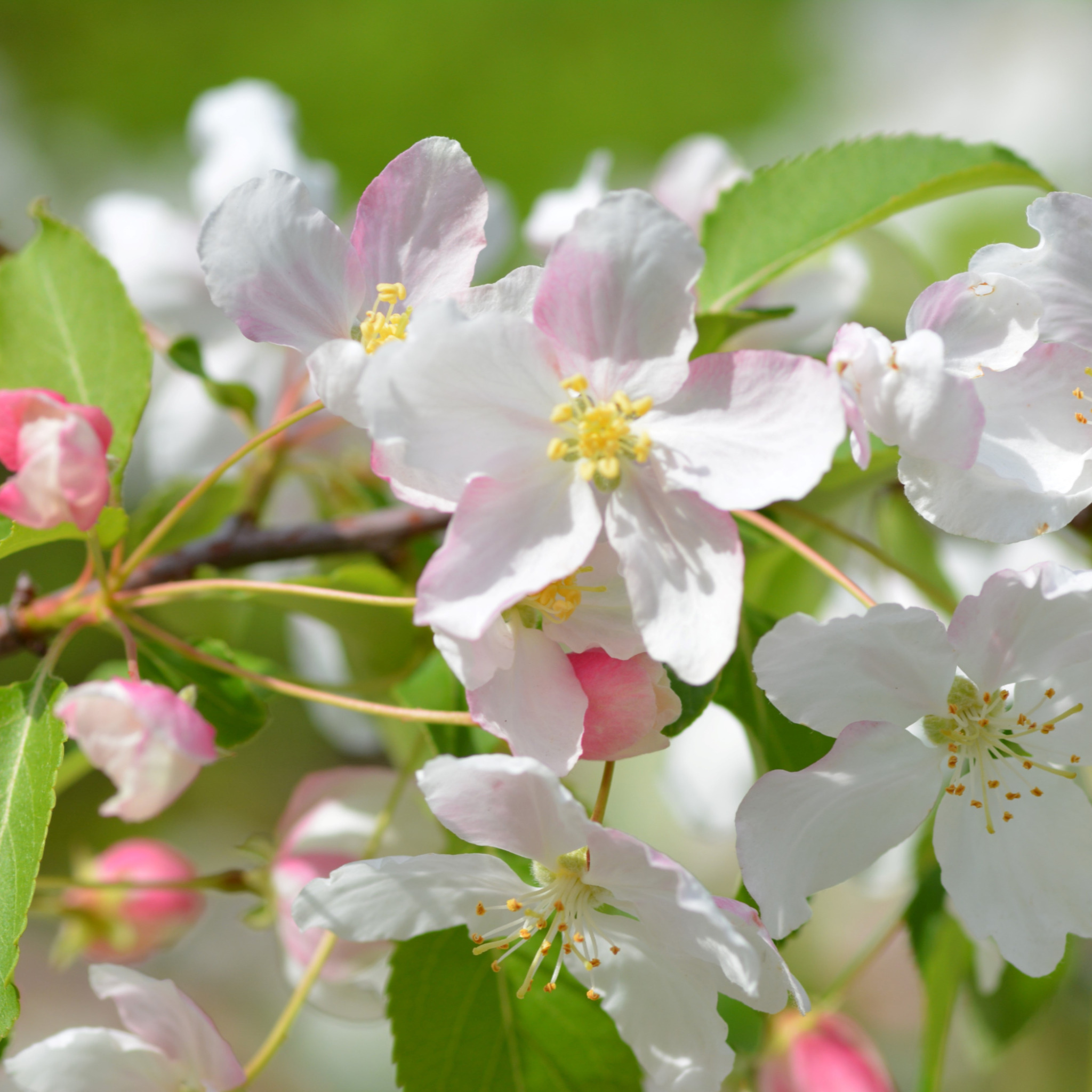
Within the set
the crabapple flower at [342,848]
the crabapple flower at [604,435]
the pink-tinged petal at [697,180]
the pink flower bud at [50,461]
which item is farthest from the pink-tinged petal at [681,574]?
the pink-tinged petal at [697,180]

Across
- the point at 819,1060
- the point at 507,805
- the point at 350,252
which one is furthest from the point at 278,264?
the point at 819,1060

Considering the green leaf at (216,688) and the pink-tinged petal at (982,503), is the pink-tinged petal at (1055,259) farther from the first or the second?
the green leaf at (216,688)

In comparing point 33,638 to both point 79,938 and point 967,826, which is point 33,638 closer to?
point 79,938

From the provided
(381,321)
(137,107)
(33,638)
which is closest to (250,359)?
(33,638)

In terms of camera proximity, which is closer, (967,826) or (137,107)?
(967,826)

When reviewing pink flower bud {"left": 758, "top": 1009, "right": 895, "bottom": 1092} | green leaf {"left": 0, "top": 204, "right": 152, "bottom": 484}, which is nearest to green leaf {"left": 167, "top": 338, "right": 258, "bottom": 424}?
green leaf {"left": 0, "top": 204, "right": 152, "bottom": 484}

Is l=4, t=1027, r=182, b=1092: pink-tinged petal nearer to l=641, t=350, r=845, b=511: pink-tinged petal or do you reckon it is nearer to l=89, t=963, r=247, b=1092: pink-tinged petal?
l=89, t=963, r=247, b=1092: pink-tinged petal
